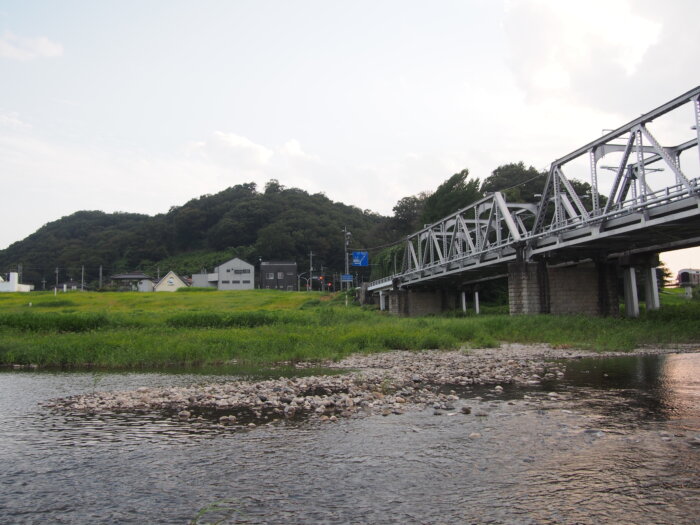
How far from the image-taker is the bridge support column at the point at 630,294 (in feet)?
126

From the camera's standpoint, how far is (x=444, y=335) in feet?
84.8

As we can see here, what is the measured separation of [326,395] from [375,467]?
4912 millimetres

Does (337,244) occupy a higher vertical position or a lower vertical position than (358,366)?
higher

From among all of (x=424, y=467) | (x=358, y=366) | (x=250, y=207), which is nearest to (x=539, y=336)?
(x=358, y=366)

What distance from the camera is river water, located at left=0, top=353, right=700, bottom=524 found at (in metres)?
5.10

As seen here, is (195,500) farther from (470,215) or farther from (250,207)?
(250,207)

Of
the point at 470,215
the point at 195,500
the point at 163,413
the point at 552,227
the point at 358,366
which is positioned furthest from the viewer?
the point at 470,215

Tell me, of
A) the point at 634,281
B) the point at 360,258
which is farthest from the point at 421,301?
the point at 634,281

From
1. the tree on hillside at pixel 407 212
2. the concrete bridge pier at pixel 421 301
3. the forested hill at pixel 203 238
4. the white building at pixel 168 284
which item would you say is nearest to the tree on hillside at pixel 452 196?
the concrete bridge pier at pixel 421 301

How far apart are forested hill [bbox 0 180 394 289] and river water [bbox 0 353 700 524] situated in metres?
119

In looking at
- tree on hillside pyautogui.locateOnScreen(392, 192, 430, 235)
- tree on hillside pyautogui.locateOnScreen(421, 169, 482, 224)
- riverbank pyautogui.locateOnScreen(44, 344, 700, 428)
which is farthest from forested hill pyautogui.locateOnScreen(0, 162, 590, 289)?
riverbank pyautogui.locateOnScreen(44, 344, 700, 428)

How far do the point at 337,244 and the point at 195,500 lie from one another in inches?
5182

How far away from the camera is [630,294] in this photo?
128 feet

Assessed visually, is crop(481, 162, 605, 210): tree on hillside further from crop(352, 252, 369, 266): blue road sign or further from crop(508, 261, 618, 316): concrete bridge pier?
crop(508, 261, 618, 316): concrete bridge pier
